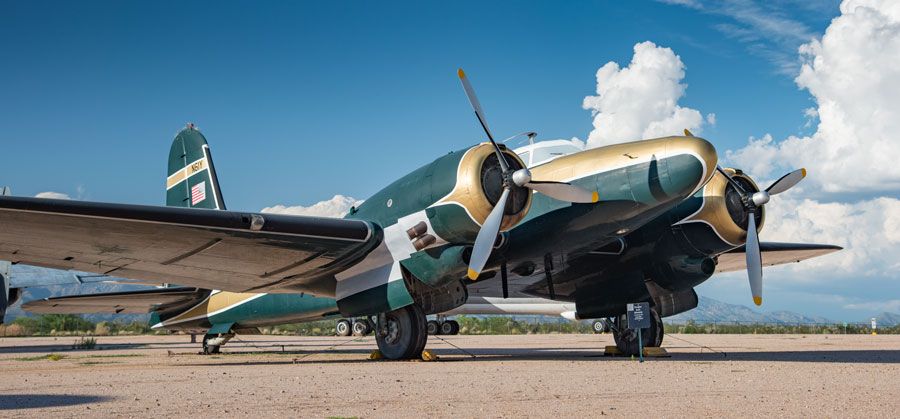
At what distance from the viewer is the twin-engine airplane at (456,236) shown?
1333cm

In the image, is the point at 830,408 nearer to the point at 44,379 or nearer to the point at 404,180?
the point at 404,180

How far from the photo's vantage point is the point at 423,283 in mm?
14859

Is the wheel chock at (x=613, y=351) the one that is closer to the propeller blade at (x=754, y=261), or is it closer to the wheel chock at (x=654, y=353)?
the wheel chock at (x=654, y=353)

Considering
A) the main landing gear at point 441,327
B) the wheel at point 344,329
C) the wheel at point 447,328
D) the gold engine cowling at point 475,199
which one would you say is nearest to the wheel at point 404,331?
the gold engine cowling at point 475,199

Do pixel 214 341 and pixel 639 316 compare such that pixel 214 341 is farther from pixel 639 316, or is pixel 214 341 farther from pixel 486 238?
pixel 639 316

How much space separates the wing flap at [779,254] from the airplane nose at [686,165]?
7.36 meters

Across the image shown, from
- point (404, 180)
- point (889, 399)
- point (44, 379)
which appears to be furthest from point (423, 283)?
point (889, 399)

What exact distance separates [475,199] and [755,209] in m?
6.43

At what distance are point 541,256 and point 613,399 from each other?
728 cm

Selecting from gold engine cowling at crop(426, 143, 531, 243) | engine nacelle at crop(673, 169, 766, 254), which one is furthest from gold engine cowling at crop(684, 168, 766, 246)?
gold engine cowling at crop(426, 143, 531, 243)

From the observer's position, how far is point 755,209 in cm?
1616

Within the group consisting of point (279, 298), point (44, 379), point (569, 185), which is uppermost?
point (569, 185)

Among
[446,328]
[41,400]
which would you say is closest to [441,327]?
[446,328]

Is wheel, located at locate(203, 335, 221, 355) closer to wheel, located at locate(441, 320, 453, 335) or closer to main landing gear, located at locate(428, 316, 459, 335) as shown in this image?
main landing gear, located at locate(428, 316, 459, 335)
